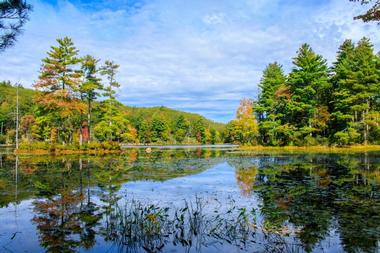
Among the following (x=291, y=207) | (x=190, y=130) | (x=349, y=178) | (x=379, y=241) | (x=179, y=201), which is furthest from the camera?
(x=190, y=130)

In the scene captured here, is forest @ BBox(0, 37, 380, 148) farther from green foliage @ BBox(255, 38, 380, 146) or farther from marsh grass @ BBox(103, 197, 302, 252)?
marsh grass @ BBox(103, 197, 302, 252)

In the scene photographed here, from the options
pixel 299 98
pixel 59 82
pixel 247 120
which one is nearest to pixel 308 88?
pixel 299 98

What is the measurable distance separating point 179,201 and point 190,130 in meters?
85.3

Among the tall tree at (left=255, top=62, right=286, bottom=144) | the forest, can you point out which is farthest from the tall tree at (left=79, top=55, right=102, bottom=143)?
the tall tree at (left=255, top=62, right=286, bottom=144)

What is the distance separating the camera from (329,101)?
39844mm

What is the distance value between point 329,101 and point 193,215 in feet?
120

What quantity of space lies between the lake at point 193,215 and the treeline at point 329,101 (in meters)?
23.9

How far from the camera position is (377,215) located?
754 cm

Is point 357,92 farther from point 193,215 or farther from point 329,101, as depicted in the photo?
point 193,215

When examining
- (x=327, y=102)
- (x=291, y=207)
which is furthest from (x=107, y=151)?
(x=291, y=207)

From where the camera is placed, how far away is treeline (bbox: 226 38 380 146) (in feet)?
114

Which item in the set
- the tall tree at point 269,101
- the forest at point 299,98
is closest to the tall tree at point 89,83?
the forest at point 299,98

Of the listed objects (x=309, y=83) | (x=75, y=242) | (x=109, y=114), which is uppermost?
(x=309, y=83)

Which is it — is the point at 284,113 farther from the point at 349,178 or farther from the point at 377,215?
the point at 377,215
